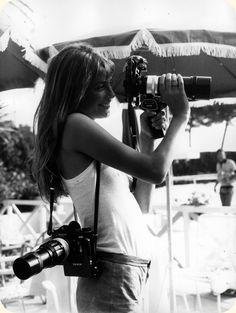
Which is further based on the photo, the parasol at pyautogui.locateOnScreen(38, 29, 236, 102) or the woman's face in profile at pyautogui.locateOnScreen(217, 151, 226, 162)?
the woman's face in profile at pyautogui.locateOnScreen(217, 151, 226, 162)

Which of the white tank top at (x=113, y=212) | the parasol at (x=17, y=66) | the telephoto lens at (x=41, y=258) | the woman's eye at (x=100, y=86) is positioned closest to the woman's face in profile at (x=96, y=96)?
the woman's eye at (x=100, y=86)

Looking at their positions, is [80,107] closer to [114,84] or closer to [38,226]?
A: [114,84]

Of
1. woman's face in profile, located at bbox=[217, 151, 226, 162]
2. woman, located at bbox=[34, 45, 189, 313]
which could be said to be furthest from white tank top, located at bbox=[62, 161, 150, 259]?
woman's face in profile, located at bbox=[217, 151, 226, 162]

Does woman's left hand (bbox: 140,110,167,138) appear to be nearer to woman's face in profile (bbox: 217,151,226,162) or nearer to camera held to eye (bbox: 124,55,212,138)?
camera held to eye (bbox: 124,55,212,138)

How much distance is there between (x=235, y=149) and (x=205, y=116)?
1.03ft

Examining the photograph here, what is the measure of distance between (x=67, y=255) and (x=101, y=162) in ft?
0.59

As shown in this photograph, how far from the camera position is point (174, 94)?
0.71m

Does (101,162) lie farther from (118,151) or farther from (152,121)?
(152,121)

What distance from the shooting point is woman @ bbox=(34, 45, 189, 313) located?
2.14ft

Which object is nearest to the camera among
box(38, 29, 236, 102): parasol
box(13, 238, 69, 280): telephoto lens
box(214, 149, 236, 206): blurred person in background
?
box(13, 238, 69, 280): telephoto lens

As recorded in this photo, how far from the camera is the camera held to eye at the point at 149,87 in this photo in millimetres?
754

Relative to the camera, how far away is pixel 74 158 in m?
0.68

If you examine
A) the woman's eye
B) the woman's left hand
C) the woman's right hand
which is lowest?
the woman's left hand

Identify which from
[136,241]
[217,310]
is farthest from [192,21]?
[217,310]
